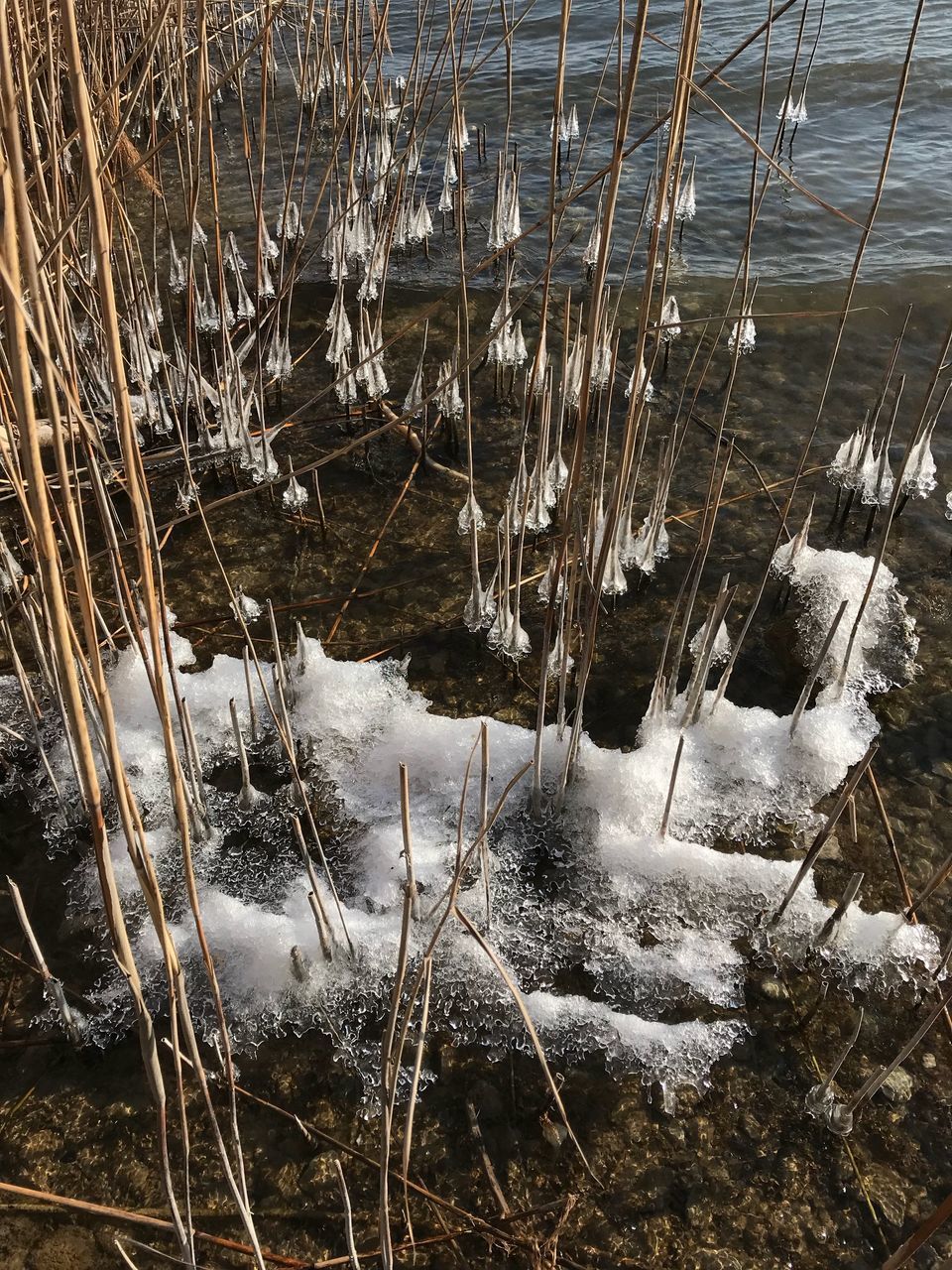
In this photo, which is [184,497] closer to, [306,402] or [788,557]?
[306,402]

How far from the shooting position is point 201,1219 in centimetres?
159

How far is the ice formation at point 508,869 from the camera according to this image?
1877mm

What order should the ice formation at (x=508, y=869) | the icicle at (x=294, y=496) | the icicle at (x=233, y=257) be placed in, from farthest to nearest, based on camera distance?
the icicle at (x=233, y=257) < the icicle at (x=294, y=496) < the ice formation at (x=508, y=869)

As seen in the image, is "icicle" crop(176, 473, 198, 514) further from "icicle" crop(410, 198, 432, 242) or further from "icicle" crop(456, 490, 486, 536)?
"icicle" crop(410, 198, 432, 242)

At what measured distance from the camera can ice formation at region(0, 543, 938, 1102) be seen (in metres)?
1.88

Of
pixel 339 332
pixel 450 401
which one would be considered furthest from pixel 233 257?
pixel 450 401

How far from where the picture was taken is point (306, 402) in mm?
3393

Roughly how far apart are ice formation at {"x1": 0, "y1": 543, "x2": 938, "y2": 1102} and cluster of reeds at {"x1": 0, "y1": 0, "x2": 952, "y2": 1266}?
0.07 meters

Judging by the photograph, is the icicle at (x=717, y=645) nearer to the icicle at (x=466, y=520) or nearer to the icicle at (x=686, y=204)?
the icicle at (x=466, y=520)

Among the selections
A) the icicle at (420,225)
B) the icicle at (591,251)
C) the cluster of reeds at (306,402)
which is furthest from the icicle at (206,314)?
the icicle at (591,251)

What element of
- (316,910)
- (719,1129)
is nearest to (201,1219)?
(316,910)

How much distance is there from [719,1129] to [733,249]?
475 centimetres

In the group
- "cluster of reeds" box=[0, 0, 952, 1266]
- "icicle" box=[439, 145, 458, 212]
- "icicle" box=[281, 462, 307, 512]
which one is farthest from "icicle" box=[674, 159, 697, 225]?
"icicle" box=[281, 462, 307, 512]

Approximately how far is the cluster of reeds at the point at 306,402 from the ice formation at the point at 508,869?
68 mm
